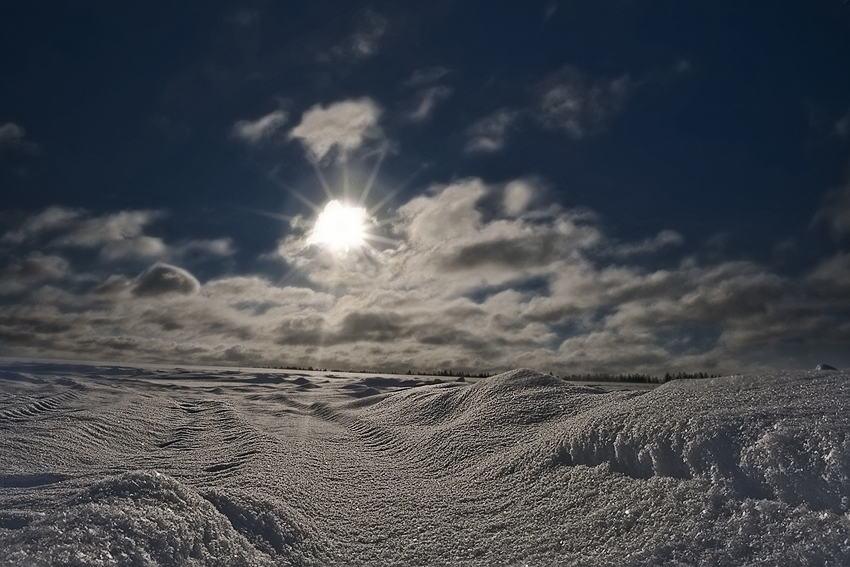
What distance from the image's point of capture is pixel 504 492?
239 centimetres

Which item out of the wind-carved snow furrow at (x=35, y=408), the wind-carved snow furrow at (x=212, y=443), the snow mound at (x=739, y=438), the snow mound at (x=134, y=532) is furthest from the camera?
the wind-carved snow furrow at (x=35, y=408)

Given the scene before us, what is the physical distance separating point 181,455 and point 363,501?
2.10 metres

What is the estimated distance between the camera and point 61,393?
6.56m

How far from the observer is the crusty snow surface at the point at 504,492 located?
5.18 ft

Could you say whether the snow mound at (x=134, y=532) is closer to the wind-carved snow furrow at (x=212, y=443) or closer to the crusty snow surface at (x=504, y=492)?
the crusty snow surface at (x=504, y=492)

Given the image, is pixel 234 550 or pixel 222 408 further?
pixel 222 408

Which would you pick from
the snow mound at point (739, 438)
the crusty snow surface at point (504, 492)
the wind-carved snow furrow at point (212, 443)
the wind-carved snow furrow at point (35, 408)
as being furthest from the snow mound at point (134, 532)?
the wind-carved snow furrow at point (35, 408)

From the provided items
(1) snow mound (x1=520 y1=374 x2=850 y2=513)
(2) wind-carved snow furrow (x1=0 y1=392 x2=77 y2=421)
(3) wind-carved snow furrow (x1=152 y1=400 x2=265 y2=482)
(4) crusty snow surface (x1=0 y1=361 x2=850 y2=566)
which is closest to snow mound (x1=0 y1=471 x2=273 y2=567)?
(4) crusty snow surface (x1=0 y1=361 x2=850 y2=566)

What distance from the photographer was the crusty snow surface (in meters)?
1.58

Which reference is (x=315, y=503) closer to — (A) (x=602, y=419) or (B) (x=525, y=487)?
(B) (x=525, y=487)

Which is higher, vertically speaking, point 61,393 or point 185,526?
point 61,393

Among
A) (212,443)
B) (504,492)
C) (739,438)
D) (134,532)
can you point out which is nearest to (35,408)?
(212,443)

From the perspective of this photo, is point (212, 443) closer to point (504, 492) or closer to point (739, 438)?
point (504, 492)

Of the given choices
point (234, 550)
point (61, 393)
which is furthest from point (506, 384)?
point (61, 393)
